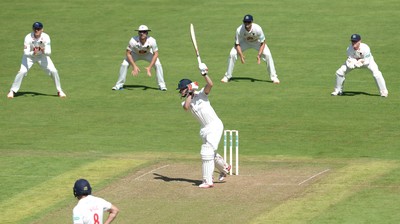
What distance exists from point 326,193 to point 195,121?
31.3 feet

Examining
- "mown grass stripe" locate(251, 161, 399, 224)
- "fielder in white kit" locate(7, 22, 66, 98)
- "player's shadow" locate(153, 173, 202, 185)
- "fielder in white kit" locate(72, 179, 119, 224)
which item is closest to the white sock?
"player's shadow" locate(153, 173, 202, 185)

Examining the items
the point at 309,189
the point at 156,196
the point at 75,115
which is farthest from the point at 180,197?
the point at 75,115

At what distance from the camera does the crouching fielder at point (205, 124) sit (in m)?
25.3

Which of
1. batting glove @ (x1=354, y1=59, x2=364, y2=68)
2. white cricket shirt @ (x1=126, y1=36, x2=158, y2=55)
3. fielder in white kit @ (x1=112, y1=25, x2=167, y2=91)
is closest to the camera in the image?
batting glove @ (x1=354, y1=59, x2=364, y2=68)

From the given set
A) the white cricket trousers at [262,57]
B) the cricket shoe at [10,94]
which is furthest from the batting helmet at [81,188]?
the white cricket trousers at [262,57]

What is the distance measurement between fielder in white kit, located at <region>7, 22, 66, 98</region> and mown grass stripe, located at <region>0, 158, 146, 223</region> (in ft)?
27.2

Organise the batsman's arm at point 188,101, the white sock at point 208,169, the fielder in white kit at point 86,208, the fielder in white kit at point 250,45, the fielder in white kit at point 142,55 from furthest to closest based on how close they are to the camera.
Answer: the fielder in white kit at point 250,45, the fielder in white kit at point 142,55, the batsman's arm at point 188,101, the white sock at point 208,169, the fielder in white kit at point 86,208

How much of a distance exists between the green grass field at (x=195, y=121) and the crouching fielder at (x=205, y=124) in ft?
1.69

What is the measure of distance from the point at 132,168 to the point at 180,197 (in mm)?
3262

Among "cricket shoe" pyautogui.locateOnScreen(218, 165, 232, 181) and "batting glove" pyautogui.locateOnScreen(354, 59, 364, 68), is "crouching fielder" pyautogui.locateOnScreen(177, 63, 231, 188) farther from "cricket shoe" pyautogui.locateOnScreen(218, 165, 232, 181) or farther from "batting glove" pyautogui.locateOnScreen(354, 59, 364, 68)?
"batting glove" pyautogui.locateOnScreen(354, 59, 364, 68)

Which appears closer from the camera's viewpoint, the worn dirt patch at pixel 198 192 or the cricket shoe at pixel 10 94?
the worn dirt patch at pixel 198 192

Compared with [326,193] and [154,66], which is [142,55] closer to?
[154,66]

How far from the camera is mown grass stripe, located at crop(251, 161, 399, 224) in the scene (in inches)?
901

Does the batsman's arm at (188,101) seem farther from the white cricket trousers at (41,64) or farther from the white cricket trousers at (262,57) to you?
the white cricket trousers at (262,57)
